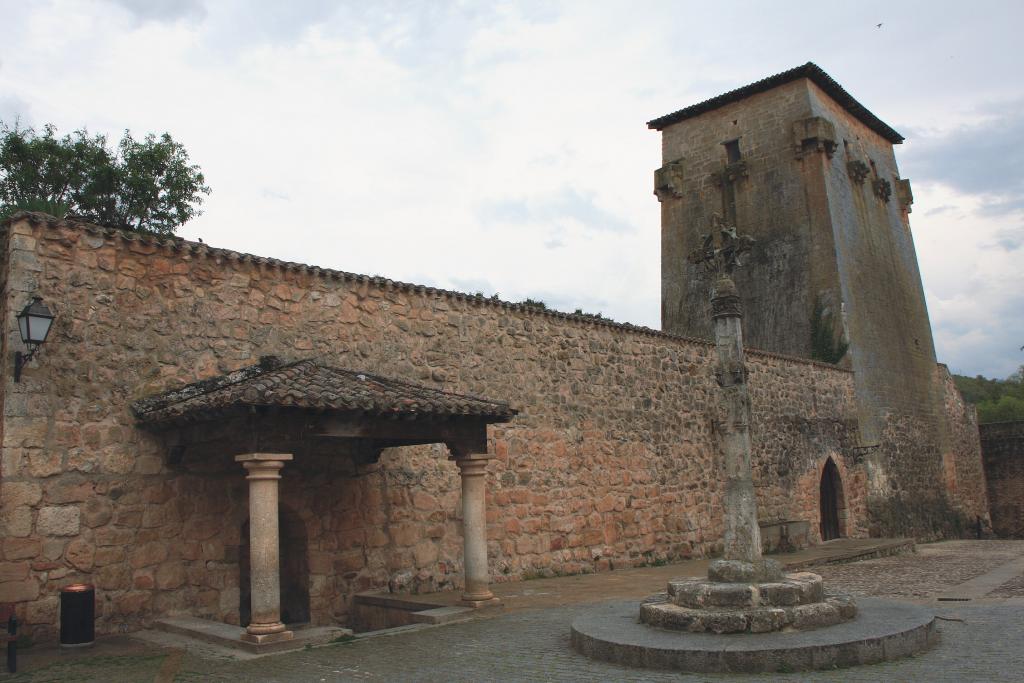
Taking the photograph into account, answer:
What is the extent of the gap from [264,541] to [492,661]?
242cm

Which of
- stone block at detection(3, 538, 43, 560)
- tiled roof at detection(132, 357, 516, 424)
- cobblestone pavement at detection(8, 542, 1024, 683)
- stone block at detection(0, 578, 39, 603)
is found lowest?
cobblestone pavement at detection(8, 542, 1024, 683)

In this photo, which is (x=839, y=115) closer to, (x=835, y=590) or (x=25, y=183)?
(x=835, y=590)

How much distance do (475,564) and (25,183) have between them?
763 inches

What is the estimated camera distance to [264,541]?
24.6ft

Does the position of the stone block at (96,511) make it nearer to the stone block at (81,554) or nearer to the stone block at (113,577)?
the stone block at (81,554)

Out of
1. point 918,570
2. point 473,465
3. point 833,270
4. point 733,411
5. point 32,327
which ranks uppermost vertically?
point 833,270

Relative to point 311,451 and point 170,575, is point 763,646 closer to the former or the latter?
point 311,451

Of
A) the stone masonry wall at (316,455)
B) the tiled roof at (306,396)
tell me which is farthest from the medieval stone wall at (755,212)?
the tiled roof at (306,396)

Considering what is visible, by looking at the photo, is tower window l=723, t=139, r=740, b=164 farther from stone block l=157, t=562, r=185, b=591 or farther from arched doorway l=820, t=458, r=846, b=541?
stone block l=157, t=562, r=185, b=591

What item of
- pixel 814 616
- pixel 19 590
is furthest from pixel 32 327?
pixel 814 616

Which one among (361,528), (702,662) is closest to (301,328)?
(361,528)

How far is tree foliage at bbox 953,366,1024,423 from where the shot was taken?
4172 cm

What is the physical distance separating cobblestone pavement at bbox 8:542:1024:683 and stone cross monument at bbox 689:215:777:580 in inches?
Answer: 63.5

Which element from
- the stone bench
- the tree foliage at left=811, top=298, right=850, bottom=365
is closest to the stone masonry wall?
the stone bench
